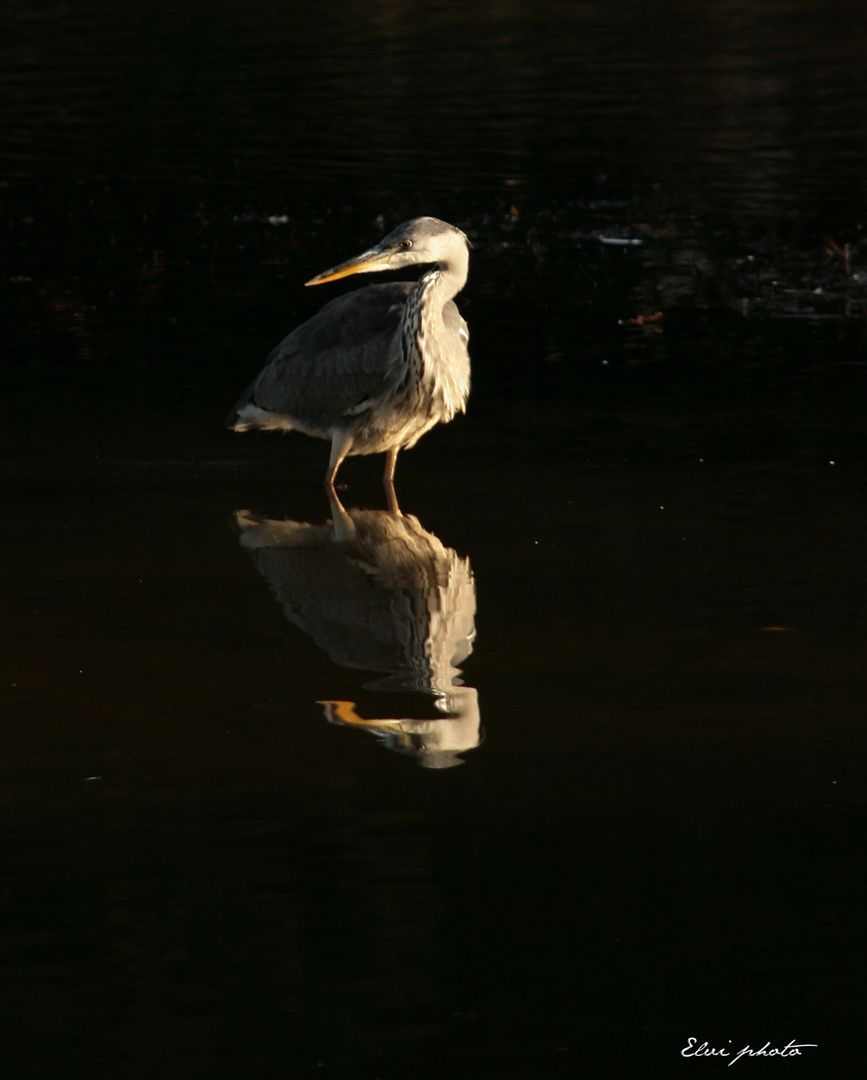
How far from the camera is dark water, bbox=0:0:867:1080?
16.5ft

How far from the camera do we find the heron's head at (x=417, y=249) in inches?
427

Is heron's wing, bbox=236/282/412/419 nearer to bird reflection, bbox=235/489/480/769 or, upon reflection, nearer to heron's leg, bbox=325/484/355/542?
heron's leg, bbox=325/484/355/542

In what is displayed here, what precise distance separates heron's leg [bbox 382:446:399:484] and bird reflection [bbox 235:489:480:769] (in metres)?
0.40

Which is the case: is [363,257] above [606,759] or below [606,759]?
above

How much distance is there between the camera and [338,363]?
36.2ft

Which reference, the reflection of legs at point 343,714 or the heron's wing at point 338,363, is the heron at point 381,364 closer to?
the heron's wing at point 338,363

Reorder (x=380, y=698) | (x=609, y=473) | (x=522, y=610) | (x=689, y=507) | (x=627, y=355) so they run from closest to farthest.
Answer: (x=380, y=698) < (x=522, y=610) < (x=689, y=507) < (x=609, y=473) < (x=627, y=355)

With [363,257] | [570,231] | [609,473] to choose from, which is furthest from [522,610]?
[570,231]

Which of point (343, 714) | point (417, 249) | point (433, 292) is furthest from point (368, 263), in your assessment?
point (343, 714)

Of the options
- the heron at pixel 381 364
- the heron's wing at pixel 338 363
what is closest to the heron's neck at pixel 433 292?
the heron at pixel 381 364

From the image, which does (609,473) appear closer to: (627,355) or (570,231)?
(627,355)

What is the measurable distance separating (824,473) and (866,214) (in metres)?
9.37

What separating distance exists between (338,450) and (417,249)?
1.29m

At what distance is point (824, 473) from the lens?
33.7ft
